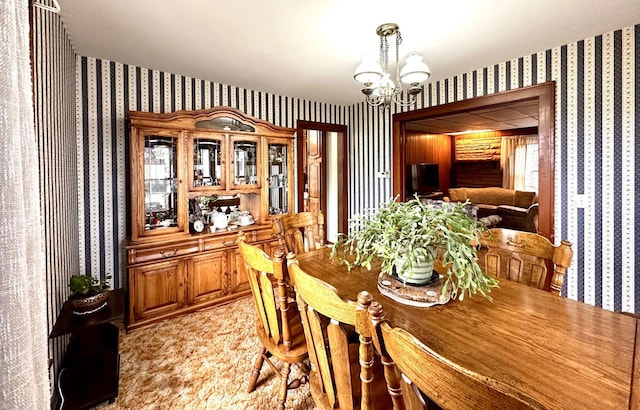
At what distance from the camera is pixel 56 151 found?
199cm

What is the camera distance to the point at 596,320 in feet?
3.93

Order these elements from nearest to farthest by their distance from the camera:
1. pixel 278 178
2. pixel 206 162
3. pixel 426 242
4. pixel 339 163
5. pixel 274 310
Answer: pixel 426 242 → pixel 274 310 → pixel 206 162 → pixel 278 178 → pixel 339 163

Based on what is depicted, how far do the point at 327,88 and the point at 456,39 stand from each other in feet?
5.70

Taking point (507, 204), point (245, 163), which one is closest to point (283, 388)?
point (245, 163)

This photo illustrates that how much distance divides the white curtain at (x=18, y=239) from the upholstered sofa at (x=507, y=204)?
5.25m

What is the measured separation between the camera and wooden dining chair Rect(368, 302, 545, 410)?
1.74ft

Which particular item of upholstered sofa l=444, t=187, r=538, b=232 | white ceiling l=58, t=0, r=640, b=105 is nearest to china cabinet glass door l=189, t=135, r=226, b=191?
white ceiling l=58, t=0, r=640, b=105

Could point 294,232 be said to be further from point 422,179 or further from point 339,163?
point 422,179

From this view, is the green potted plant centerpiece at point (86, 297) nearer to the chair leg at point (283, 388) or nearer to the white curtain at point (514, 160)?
the chair leg at point (283, 388)

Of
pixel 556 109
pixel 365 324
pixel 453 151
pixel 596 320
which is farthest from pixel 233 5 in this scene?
pixel 453 151

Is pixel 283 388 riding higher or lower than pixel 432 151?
lower

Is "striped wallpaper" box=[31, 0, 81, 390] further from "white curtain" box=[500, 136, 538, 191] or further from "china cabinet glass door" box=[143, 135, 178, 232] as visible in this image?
"white curtain" box=[500, 136, 538, 191]

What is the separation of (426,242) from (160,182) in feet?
8.80

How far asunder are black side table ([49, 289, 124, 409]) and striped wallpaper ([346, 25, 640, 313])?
148 inches
